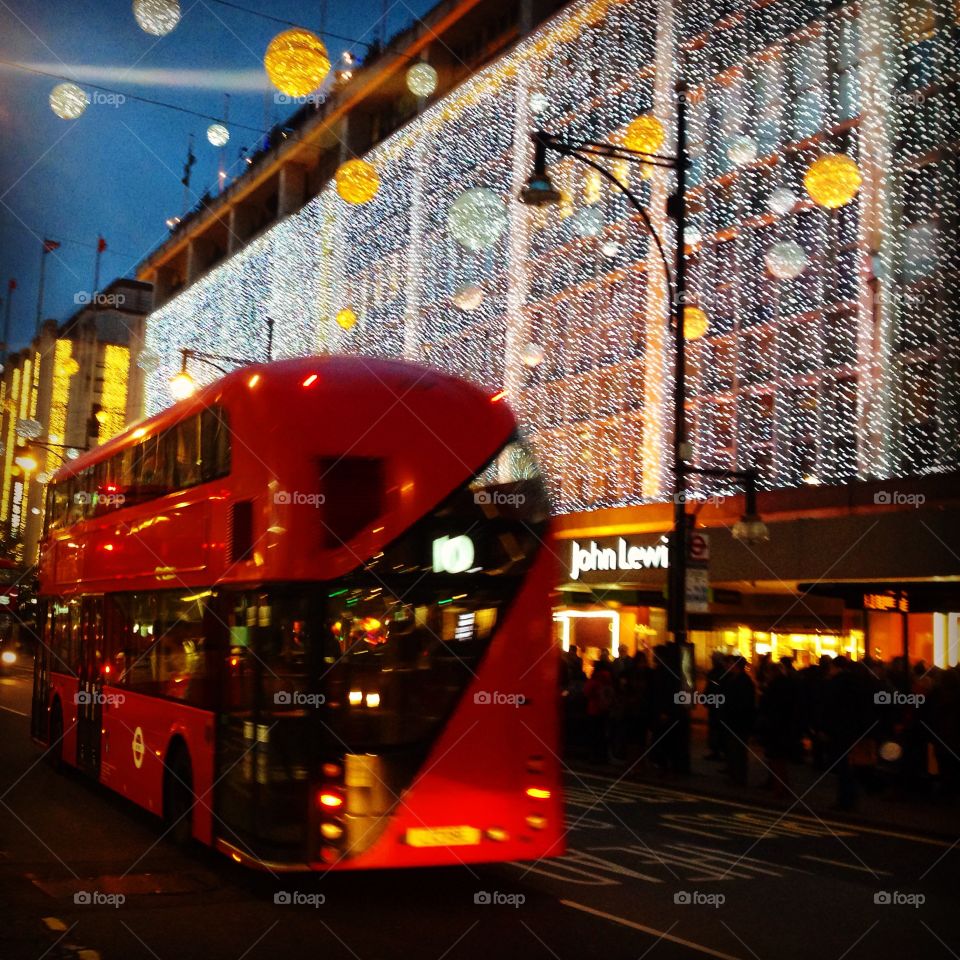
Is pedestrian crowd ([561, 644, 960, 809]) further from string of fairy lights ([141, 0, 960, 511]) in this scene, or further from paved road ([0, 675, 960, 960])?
string of fairy lights ([141, 0, 960, 511])

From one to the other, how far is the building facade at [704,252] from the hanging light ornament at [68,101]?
186 inches

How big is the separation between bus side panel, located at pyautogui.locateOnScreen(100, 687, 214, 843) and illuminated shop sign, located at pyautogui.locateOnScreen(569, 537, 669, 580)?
44.6 ft

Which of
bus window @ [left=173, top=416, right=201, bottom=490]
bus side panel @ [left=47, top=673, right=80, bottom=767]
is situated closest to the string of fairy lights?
bus window @ [left=173, top=416, right=201, bottom=490]

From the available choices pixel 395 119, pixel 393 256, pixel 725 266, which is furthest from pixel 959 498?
pixel 395 119

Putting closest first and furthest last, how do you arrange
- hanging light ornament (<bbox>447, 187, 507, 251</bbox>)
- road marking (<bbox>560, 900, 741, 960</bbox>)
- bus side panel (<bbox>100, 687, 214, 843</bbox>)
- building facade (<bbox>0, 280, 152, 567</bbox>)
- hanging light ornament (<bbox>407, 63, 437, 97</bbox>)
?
road marking (<bbox>560, 900, 741, 960</bbox>), bus side panel (<bbox>100, 687, 214, 843</bbox>), hanging light ornament (<bbox>447, 187, 507, 251</bbox>), hanging light ornament (<bbox>407, 63, 437, 97</bbox>), building facade (<bbox>0, 280, 152, 567</bbox>)

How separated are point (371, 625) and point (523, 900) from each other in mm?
2265

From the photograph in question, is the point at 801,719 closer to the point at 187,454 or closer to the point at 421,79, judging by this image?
the point at 187,454

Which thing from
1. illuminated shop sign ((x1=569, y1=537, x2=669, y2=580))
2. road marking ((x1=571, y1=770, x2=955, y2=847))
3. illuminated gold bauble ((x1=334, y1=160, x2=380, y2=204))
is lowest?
road marking ((x1=571, y1=770, x2=955, y2=847))

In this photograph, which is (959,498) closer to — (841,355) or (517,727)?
A: (841,355)

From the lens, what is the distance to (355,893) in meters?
9.34

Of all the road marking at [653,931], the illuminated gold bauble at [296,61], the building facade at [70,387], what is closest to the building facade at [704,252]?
the illuminated gold bauble at [296,61]

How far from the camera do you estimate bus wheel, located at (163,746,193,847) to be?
1052 centimetres

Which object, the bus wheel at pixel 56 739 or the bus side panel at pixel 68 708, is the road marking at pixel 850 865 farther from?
the bus wheel at pixel 56 739

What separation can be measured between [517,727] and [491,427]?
216cm
